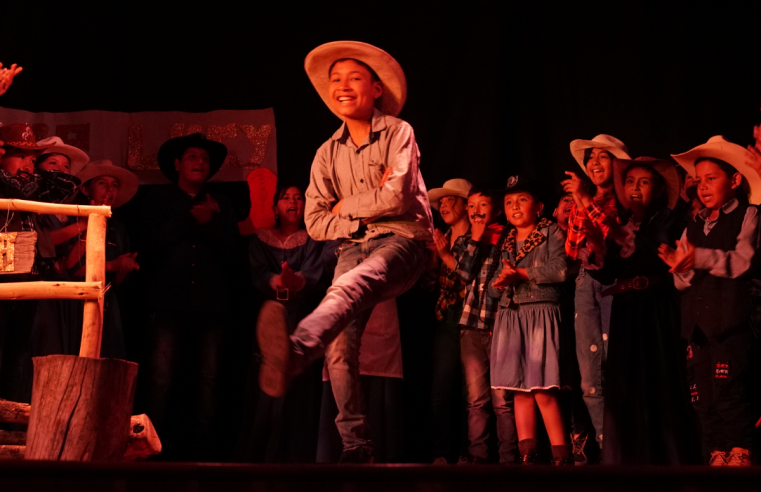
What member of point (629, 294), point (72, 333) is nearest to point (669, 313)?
point (629, 294)

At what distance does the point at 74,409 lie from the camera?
9.15ft

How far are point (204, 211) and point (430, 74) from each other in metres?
1.75

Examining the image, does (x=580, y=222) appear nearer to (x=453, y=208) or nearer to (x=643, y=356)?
(x=643, y=356)

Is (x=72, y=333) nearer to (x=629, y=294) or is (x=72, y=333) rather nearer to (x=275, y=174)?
(x=275, y=174)

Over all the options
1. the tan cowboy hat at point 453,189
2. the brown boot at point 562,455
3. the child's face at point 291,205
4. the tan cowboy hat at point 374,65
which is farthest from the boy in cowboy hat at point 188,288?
the brown boot at point 562,455

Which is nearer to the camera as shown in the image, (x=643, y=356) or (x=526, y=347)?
Result: (x=643, y=356)

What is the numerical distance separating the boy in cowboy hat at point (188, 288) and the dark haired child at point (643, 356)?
230 centimetres

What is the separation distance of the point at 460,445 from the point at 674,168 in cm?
209

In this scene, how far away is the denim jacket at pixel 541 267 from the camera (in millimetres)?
4258

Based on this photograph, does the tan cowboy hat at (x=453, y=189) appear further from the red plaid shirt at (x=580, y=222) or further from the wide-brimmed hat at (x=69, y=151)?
the wide-brimmed hat at (x=69, y=151)

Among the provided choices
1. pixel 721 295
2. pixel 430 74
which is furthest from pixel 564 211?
pixel 430 74

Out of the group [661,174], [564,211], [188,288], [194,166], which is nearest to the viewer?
[661,174]

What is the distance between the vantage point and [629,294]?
4.09m

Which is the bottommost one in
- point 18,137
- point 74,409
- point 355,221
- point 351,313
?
point 74,409
